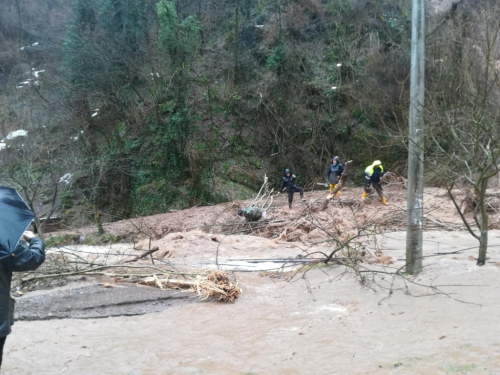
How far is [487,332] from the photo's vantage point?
5324 mm

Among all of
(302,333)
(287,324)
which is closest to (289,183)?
(287,324)

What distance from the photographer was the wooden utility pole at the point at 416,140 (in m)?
7.02

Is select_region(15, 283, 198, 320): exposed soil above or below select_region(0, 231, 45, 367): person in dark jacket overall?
below

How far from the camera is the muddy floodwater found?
4.92 metres

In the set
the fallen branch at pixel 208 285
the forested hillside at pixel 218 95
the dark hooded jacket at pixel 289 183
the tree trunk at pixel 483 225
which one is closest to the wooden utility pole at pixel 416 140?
the tree trunk at pixel 483 225

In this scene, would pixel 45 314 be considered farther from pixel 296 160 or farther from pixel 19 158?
pixel 296 160

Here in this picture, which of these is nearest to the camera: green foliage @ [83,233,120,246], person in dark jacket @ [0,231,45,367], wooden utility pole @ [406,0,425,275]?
person in dark jacket @ [0,231,45,367]

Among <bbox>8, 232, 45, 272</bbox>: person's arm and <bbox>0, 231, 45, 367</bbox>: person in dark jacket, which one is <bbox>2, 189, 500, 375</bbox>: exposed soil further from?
<bbox>8, 232, 45, 272</bbox>: person's arm

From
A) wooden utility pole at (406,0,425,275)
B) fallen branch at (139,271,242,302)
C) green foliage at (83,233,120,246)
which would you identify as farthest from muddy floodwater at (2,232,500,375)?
green foliage at (83,233,120,246)

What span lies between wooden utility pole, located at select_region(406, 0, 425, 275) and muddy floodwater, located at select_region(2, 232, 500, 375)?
534mm

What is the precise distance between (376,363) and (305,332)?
1.33 m

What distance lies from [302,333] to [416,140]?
3398 mm

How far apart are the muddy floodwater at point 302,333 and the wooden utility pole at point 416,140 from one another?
1.75 feet

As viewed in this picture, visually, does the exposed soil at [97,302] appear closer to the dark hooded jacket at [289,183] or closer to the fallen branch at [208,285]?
the fallen branch at [208,285]
